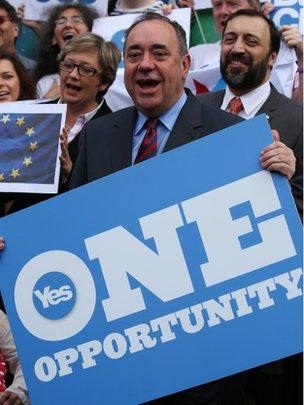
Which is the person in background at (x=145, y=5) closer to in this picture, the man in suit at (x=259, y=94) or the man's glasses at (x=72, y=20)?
the man's glasses at (x=72, y=20)

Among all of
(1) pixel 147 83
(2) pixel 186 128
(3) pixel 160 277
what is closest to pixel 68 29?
(1) pixel 147 83

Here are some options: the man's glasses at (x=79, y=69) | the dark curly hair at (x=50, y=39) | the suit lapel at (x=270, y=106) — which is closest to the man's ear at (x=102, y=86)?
the man's glasses at (x=79, y=69)

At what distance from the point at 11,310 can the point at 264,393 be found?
5.96 ft

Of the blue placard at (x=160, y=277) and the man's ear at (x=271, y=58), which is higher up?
the man's ear at (x=271, y=58)

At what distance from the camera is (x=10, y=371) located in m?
4.25

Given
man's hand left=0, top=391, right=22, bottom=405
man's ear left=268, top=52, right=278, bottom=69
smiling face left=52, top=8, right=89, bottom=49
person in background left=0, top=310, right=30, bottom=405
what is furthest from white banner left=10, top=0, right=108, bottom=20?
man's hand left=0, top=391, right=22, bottom=405

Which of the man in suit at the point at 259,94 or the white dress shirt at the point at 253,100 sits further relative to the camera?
the white dress shirt at the point at 253,100

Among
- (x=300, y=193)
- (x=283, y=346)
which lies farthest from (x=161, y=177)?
(x=300, y=193)

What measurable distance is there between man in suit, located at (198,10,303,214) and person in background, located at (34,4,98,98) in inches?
56.1

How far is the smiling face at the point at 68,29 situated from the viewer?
250 inches

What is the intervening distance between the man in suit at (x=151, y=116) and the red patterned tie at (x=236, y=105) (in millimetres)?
1044

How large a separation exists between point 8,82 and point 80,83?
1.96 feet

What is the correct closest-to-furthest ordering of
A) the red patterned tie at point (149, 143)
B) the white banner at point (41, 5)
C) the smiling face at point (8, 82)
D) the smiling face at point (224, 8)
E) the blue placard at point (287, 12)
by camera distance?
the red patterned tie at point (149, 143) < the smiling face at point (8, 82) < the smiling face at point (224, 8) < the blue placard at point (287, 12) < the white banner at point (41, 5)

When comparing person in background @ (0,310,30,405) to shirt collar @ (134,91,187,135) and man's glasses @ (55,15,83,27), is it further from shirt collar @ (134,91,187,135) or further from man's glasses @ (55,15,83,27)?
man's glasses @ (55,15,83,27)
